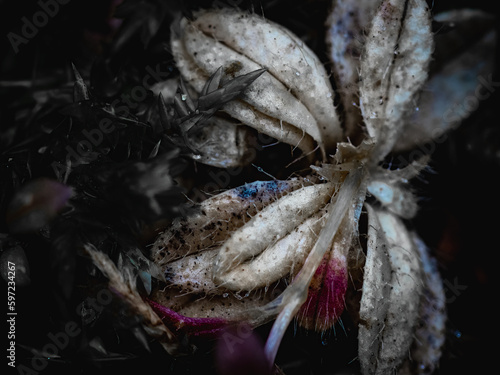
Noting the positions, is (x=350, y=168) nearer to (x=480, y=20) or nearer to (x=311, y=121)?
(x=311, y=121)

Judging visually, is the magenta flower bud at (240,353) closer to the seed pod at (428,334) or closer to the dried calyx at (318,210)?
the dried calyx at (318,210)

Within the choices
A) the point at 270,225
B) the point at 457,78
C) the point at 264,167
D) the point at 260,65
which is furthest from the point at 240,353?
the point at 457,78

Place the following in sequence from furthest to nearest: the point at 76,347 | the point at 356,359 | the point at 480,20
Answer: the point at 480,20 → the point at 356,359 → the point at 76,347

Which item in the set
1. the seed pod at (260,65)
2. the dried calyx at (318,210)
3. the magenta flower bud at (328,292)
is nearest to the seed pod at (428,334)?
the dried calyx at (318,210)

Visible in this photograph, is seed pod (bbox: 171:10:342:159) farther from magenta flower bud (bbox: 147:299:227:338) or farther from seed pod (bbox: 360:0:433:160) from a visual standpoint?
magenta flower bud (bbox: 147:299:227:338)

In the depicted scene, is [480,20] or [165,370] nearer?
[165,370]

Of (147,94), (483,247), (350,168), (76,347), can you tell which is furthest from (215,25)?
(483,247)
